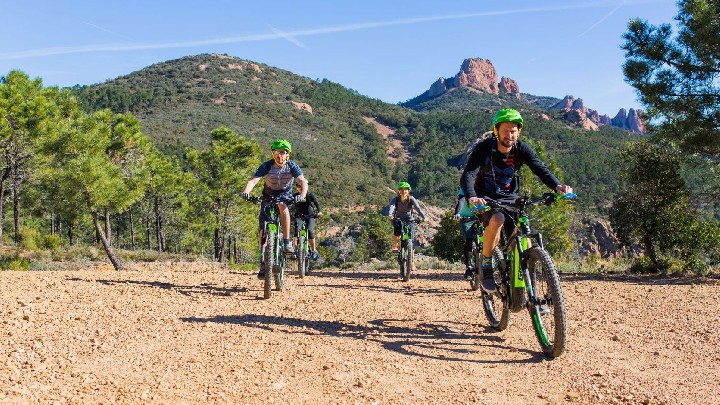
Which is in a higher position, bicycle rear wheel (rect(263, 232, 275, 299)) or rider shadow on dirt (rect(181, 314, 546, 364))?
bicycle rear wheel (rect(263, 232, 275, 299))

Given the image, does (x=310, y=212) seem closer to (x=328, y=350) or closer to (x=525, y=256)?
Answer: (x=328, y=350)

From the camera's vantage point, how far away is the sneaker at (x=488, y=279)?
5203 mm

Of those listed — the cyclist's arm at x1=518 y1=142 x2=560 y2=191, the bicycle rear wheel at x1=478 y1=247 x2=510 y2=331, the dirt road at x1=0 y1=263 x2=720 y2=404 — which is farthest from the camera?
the bicycle rear wheel at x1=478 y1=247 x2=510 y2=331

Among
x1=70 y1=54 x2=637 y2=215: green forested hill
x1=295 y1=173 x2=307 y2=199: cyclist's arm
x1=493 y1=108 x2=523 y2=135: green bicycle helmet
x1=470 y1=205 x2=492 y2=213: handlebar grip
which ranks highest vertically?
x1=70 y1=54 x2=637 y2=215: green forested hill

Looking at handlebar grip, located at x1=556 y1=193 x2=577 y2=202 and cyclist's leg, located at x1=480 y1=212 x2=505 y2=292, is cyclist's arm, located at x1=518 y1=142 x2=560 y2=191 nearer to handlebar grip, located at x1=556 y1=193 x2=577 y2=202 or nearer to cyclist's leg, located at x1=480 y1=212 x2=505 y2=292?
handlebar grip, located at x1=556 y1=193 x2=577 y2=202

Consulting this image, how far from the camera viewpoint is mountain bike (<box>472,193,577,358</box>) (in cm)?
436

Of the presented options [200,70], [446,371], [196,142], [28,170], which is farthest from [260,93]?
[446,371]

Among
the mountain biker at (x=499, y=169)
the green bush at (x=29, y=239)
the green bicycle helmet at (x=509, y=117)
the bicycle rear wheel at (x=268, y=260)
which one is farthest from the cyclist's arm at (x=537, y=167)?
the green bush at (x=29, y=239)

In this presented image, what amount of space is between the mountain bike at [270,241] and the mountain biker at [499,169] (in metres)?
3.53

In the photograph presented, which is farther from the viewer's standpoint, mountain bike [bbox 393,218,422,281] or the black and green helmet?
mountain bike [bbox 393,218,422,281]

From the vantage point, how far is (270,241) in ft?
24.4

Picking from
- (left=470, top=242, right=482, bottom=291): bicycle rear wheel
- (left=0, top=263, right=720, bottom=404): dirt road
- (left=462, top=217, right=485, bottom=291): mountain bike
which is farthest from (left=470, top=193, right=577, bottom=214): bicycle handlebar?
(left=462, top=217, right=485, bottom=291): mountain bike

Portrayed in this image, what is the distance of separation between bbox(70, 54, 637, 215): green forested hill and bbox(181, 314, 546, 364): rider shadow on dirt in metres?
68.1

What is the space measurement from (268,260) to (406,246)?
13.9ft
